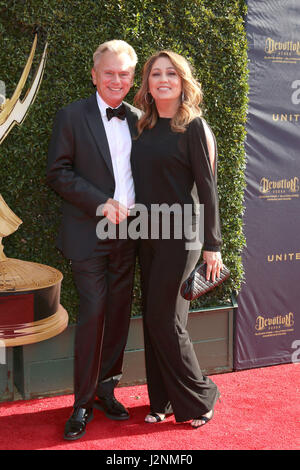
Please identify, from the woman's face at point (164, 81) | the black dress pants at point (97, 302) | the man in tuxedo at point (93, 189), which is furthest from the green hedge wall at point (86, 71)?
the woman's face at point (164, 81)

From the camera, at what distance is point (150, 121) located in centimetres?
301

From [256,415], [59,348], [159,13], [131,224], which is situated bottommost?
[256,415]

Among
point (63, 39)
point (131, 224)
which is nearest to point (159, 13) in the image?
point (63, 39)

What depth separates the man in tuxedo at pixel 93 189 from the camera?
294 centimetres

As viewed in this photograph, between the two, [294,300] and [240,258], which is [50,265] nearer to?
[240,258]

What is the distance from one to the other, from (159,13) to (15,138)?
1266mm

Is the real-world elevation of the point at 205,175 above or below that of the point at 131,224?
above

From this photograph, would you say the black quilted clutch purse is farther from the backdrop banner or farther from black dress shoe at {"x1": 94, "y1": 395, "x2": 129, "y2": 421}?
the backdrop banner

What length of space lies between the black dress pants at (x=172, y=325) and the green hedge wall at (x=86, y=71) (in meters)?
0.74

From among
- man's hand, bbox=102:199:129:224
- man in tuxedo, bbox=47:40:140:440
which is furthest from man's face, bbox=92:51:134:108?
man's hand, bbox=102:199:129:224

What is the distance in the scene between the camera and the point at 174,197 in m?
2.92

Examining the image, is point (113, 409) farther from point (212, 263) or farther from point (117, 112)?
point (117, 112)

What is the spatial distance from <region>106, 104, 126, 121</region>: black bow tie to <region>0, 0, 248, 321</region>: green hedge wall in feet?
1.64

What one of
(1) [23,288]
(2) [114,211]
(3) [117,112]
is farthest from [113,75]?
(1) [23,288]
